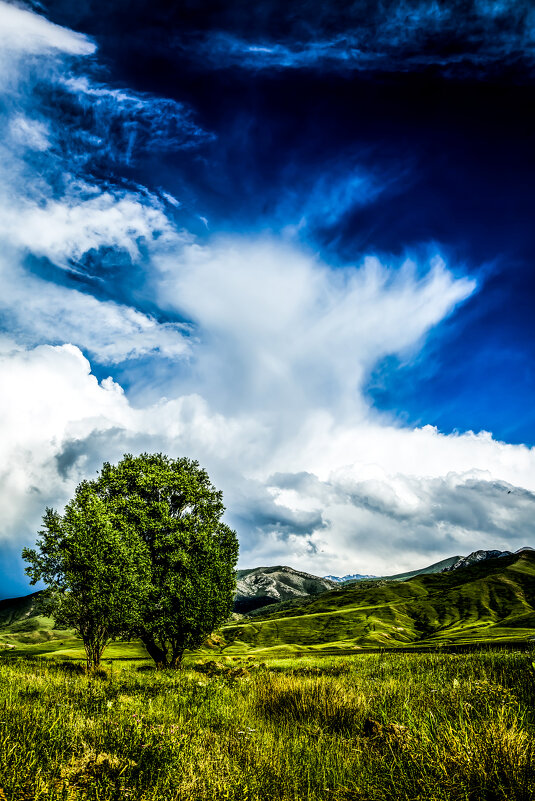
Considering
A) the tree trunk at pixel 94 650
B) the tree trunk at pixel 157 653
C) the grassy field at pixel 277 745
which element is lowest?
the tree trunk at pixel 157 653

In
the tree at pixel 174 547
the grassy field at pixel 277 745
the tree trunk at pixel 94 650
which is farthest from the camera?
the tree at pixel 174 547

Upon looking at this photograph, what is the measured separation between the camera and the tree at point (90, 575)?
23875mm

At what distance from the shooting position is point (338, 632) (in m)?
152

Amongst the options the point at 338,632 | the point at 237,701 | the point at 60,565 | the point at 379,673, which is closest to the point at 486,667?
the point at 379,673

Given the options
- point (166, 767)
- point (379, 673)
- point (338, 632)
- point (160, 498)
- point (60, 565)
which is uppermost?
point (160, 498)

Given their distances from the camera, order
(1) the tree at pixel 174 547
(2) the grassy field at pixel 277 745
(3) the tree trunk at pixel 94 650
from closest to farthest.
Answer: (2) the grassy field at pixel 277 745 < (3) the tree trunk at pixel 94 650 < (1) the tree at pixel 174 547

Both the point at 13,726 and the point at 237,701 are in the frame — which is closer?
the point at 13,726

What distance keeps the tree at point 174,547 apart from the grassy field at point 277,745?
56.9 feet

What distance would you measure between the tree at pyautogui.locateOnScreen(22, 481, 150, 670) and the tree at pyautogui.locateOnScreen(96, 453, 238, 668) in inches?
63.2

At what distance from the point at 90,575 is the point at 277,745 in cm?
2091

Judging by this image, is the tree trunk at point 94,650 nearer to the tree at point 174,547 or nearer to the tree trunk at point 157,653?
the tree at point 174,547

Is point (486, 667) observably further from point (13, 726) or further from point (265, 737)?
point (13, 726)

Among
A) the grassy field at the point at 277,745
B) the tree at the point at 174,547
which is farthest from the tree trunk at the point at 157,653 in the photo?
the grassy field at the point at 277,745

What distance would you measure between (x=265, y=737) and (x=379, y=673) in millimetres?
9500
